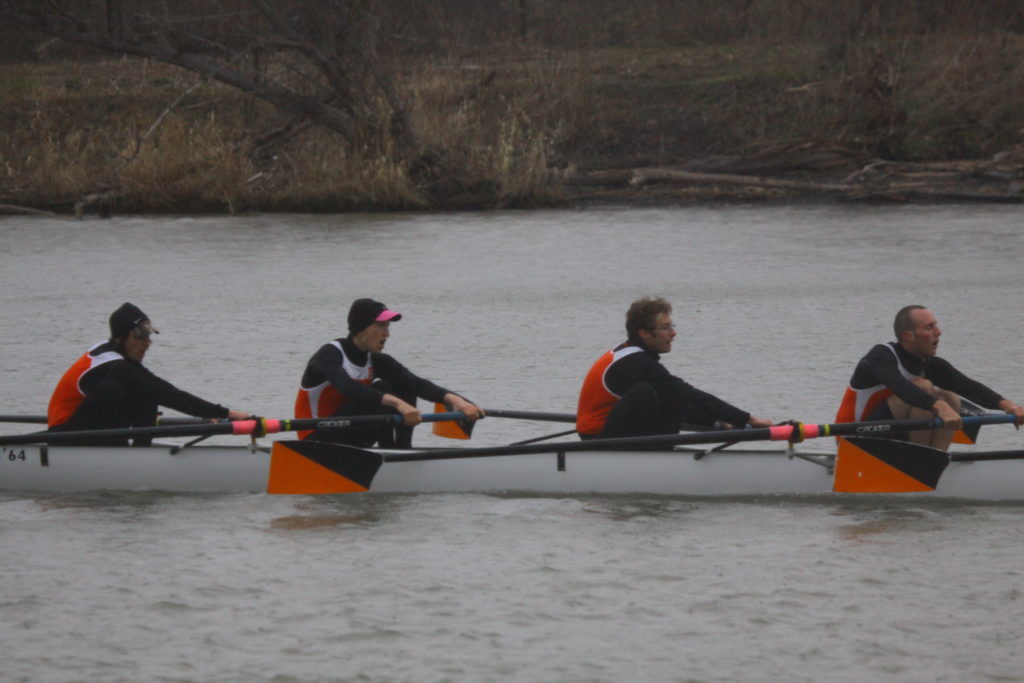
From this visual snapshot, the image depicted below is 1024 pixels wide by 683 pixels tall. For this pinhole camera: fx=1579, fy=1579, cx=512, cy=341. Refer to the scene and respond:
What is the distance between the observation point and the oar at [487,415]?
9320mm

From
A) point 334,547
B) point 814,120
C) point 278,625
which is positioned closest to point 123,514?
point 334,547

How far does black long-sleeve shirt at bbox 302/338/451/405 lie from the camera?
838 centimetres

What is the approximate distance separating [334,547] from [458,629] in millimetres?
1426

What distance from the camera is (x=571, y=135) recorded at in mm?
25078

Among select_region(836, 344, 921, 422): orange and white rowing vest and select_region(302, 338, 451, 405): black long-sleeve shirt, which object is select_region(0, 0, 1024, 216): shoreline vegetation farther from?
select_region(836, 344, 921, 422): orange and white rowing vest

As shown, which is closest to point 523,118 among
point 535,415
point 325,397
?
point 535,415

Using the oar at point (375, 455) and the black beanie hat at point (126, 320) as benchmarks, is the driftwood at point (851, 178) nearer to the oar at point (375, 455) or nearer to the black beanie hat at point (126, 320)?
the oar at point (375, 455)

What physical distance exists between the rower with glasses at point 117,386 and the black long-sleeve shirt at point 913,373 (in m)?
3.55

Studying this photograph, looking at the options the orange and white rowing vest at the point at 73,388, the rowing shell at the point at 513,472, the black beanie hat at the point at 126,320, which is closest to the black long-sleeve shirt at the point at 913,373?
the rowing shell at the point at 513,472

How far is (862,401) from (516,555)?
216 cm

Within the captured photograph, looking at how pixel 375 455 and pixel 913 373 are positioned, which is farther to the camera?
pixel 375 455

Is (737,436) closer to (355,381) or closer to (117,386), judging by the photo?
(355,381)

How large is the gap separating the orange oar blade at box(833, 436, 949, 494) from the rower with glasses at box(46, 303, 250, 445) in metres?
3.43

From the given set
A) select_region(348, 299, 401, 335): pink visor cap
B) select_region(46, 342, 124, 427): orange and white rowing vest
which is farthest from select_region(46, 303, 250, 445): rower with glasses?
select_region(348, 299, 401, 335): pink visor cap
